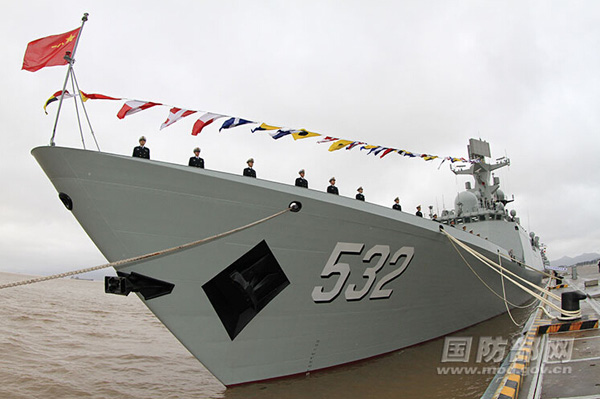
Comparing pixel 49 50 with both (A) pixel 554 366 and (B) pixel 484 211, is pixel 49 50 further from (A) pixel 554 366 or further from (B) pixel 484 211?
(B) pixel 484 211

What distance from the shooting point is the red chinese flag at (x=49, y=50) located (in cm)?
399

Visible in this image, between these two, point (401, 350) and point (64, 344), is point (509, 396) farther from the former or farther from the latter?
point (64, 344)

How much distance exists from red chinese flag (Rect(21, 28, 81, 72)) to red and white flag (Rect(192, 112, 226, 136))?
1677 millimetres

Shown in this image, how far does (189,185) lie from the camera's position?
4254 millimetres

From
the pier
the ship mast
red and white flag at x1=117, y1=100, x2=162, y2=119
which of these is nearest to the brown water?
the pier

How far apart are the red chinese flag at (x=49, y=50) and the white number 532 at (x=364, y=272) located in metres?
4.39

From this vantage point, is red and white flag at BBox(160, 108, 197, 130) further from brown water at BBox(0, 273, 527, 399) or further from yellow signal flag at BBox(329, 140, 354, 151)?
brown water at BBox(0, 273, 527, 399)

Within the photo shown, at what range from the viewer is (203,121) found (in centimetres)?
498

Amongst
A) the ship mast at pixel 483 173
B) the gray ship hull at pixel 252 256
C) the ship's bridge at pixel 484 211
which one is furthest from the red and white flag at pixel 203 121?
the ship mast at pixel 483 173

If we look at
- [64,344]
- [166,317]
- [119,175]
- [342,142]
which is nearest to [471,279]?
[342,142]

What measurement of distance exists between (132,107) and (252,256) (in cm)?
265

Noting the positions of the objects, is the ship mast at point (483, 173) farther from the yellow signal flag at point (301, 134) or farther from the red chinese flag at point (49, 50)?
the red chinese flag at point (49, 50)

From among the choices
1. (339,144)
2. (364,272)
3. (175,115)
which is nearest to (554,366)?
(364,272)

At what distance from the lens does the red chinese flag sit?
3988 mm
